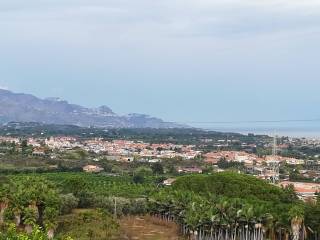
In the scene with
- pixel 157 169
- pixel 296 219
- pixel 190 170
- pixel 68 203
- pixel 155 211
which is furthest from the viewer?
pixel 190 170

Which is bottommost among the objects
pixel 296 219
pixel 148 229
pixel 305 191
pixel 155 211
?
pixel 148 229

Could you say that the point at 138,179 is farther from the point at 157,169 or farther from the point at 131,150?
the point at 131,150

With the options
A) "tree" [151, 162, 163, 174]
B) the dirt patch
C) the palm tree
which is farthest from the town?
the palm tree

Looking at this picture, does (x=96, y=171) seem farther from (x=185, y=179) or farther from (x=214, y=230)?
(x=214, y=230)

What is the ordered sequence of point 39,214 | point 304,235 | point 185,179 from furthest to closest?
point 185,179 → point 304,235 → point 39,214

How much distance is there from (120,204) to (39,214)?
11.7 meters

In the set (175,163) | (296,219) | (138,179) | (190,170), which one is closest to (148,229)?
(296,219)

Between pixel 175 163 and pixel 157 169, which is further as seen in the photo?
pixel 175 163

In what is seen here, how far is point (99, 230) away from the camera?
131ft

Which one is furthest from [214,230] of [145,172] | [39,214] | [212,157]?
[212,157]

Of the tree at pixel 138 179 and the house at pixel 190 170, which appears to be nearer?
the tree at pixel 138 179

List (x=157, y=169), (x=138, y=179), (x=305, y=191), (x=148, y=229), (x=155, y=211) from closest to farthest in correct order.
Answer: (x=148, y=229), (x=155, y=211), (x=305, y=191), (x=138, y=179), (x=157, y=169)

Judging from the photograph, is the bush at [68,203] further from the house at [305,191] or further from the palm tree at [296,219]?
the house at [305,191]

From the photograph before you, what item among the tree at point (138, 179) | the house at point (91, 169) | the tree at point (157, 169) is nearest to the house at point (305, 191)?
the tree at point (138, 179)
